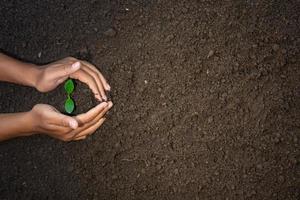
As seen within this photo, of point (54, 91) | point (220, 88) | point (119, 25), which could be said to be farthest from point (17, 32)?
point (220, 88)

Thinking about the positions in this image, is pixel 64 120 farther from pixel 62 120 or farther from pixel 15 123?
pixel 15 123

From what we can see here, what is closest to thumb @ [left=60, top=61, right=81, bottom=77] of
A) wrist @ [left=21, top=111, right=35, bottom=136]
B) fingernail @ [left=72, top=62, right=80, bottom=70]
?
fingernail @ [left=72, top=62, right=80, bottom=70]

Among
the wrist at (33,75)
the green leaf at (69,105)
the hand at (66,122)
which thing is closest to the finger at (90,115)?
the hand at (66,122)

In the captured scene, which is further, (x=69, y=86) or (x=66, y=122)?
(x=69, y=86)

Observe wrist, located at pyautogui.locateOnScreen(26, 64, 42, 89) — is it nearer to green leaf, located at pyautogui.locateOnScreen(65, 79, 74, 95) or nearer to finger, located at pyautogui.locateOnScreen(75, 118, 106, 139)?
green leaf, located at pyautogui.locateOnScreen(65, 79, 74, 95)

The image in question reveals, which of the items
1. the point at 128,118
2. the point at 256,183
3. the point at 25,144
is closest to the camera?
the point at 256,183

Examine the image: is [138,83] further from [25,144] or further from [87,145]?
[25,144]

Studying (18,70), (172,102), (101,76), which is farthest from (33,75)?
(172,102)
